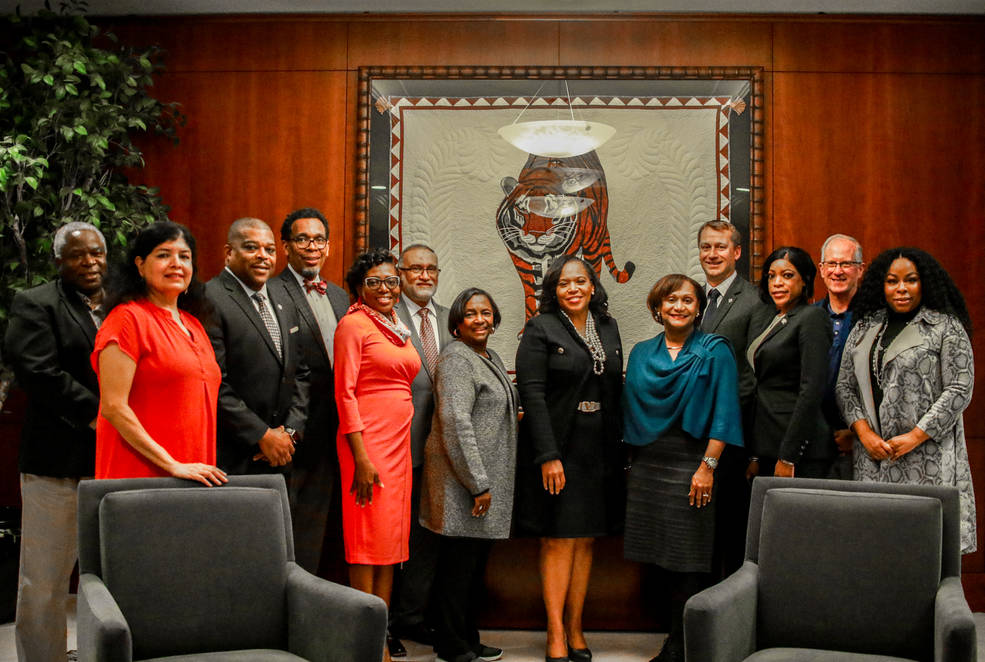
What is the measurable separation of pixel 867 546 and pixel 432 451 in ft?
5.80

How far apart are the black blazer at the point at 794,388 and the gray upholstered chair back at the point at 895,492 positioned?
750mm

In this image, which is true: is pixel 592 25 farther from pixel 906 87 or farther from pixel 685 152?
Answer: pixel 906 87

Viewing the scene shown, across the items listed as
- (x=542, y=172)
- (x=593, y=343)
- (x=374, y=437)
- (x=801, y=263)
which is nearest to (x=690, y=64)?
(x=542, y=172)

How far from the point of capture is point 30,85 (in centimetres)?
443

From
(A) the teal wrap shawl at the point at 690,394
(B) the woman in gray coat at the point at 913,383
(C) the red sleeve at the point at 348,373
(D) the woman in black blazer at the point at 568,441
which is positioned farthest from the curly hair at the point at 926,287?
(C) the red sleeve at the point at 348,373

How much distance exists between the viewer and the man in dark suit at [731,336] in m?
3.82

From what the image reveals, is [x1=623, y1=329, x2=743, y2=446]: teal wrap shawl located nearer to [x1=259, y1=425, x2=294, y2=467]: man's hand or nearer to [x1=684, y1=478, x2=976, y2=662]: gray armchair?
[x1=684, y1=478, x2=976, y2=662]: gray armchair

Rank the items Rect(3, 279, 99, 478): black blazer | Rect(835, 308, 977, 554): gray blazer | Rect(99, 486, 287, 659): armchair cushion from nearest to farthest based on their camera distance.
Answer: Rect(99, 486, 287, 659): armchair cushion < Rect(3, 279, 99, 478): black blazer < Rect(835, 308, 977, 554): gray blazer

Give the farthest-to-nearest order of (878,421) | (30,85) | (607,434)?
1. (30,85)
2. (607,434)
3. (878,421)

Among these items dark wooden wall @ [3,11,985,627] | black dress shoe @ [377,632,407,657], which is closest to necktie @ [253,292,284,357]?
dark wooden wall @ [3,11,985,627]

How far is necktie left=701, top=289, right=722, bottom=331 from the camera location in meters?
4.19

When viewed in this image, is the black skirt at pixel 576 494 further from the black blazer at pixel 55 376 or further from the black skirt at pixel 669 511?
the black blazer at pixel 55 376

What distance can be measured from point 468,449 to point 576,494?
493 millimetres

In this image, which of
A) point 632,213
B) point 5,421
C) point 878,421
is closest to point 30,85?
point 5,421
